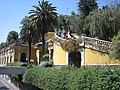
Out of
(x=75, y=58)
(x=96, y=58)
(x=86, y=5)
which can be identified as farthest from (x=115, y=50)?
(x=86, y=5)

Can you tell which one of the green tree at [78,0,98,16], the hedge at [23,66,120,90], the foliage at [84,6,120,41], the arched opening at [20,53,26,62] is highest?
the green tree at [78,0,98,16]

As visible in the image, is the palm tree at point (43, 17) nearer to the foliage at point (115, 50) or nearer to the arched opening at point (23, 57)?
the foliage at point (115, 50)

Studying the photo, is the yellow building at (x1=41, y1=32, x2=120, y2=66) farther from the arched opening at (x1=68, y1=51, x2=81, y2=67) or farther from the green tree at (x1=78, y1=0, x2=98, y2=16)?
the green tree at (x1=78, y1=0, x2=98, y2=16)

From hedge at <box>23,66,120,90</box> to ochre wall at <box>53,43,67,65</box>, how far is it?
9.45m

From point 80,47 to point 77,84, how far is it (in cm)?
1975

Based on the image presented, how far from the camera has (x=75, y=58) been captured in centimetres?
4572

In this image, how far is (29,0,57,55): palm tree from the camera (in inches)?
2143

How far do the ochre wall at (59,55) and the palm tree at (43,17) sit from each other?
14.7 feet

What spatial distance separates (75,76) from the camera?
79.1 feet

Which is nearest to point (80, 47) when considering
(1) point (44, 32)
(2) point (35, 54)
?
→ (1) point (44, 32)

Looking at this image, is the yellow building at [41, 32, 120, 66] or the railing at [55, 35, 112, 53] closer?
the railing at [55, 35, 112, 53]

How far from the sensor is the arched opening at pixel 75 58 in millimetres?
45003

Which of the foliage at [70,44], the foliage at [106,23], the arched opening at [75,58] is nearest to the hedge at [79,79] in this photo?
the foliage at [70,44]

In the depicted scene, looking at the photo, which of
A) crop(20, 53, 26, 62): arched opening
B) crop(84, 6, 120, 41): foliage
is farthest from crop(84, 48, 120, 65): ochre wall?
crop(20, 53, 26, 62): arched opening
